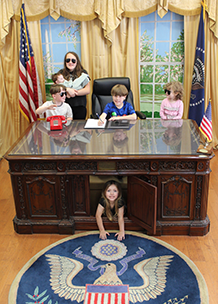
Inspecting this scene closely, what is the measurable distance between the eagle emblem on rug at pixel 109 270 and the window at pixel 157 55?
2.89m

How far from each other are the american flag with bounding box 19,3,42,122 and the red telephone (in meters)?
1.42

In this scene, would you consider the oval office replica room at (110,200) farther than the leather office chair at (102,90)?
No

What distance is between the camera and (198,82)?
14.9 ft

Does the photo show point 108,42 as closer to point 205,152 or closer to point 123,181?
point 123,181

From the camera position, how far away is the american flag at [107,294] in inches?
87.4

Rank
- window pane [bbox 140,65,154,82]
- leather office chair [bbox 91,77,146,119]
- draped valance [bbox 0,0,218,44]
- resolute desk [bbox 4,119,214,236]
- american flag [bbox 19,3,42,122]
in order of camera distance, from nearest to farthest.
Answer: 1. resolute desk [bbox 4,119,214,236]
2. leather office chair [bbox 91,77,146,119]
3. draped valance [bbox 0,0,218,44]
4. american flag [bbox 19,3,42,122]
5. window pane [bbox 140,65,154,82]

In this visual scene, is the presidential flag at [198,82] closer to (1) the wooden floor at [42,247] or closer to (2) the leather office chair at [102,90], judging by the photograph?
(2) the leather office chair at [102,90]

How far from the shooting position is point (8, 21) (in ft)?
14.5

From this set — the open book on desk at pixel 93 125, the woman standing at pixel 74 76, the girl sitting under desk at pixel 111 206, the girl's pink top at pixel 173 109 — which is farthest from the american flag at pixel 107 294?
the woman standing at pixel 74 76

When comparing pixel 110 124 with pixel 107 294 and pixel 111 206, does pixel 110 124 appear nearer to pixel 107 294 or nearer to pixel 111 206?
pixel 111 206

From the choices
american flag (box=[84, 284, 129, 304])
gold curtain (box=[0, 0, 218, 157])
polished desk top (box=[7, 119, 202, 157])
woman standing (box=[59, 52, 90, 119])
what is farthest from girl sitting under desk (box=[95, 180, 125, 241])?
gold curtain (box=[0, 0, 218, 157])

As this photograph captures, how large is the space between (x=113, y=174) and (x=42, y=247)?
954 millimetres

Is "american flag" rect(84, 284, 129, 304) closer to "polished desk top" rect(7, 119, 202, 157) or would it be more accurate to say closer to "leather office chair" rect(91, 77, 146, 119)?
"polished desk top" rect(7, 119, 202, 157)

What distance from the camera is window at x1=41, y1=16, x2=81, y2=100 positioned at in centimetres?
463
